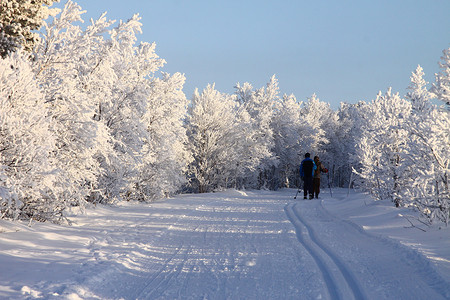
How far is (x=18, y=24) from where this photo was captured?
9508 millimetres

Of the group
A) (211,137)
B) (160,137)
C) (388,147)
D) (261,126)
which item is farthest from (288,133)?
(388,147)

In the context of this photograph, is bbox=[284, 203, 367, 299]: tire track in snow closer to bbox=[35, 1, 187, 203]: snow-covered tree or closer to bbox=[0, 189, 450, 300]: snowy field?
bbox=[0, 189, 450, 300]: snowy field

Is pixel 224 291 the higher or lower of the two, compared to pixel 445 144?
lower

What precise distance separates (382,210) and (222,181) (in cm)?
2409

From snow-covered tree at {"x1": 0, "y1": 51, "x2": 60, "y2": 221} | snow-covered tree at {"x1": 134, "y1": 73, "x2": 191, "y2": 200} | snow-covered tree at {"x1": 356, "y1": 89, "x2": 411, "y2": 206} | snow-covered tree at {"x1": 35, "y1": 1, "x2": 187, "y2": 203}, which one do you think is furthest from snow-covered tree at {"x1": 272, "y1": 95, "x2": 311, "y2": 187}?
snow-covered tree at {"x1": 0, "y1": 51, "x2": 60, "y2": 221}

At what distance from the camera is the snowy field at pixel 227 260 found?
458 cm

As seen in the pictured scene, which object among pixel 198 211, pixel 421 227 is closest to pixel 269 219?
pixel 198 211

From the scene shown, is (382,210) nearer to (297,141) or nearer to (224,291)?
(224,291)

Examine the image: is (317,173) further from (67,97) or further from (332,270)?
(332,270)

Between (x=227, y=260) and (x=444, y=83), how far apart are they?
22.2ft

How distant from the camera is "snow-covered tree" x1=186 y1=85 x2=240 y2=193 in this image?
1238 inches

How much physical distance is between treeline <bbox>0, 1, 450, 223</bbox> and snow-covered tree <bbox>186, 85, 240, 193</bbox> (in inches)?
5.0

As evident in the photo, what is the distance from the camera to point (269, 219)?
10977 mm

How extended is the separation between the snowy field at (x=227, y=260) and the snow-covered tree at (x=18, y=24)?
4729 mm
